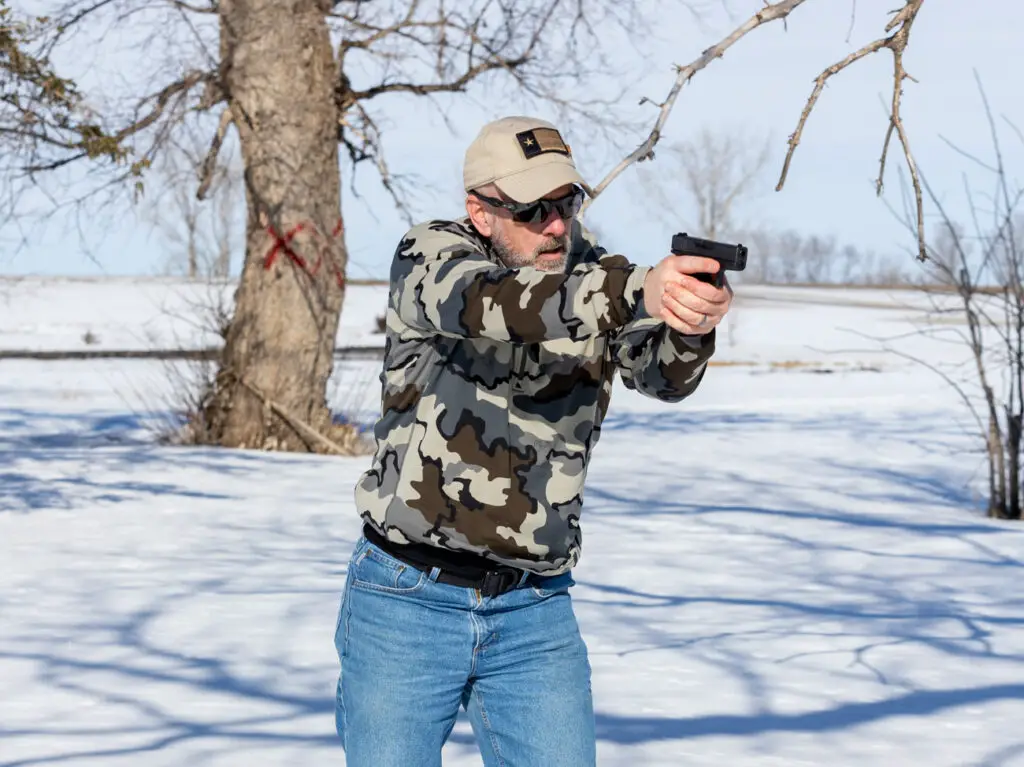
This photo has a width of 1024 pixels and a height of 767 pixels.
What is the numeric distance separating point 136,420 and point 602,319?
50.1 ft

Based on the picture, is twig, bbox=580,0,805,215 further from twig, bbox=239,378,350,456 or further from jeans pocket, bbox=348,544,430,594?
twig, bbox=239,378,350,456

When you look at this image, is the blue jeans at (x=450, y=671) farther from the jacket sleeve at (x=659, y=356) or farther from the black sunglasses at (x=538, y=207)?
the black sunglasses at (x=538, y=207)

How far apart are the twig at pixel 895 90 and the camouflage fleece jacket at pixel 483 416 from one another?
82cm

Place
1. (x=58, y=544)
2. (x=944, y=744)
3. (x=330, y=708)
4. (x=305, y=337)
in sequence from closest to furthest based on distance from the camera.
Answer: (x=944, y=744) < (x=330, y=708) < (x=58, y=544) < (x=305, y=337)

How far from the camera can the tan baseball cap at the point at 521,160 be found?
7.67ft

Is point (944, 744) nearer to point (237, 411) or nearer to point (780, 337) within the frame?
point (237, 411)

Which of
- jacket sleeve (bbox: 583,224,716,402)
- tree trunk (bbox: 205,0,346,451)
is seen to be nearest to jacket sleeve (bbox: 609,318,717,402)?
jacket sleeve (bbox: 583,224,716,402)

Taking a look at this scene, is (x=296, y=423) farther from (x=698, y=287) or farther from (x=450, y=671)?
(x=698, y=287)

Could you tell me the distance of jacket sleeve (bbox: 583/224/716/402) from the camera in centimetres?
229

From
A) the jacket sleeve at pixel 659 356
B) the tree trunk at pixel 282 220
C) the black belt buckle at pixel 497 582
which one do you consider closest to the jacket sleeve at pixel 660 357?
the jacket sleeve at pixel 659 356

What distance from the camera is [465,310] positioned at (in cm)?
218

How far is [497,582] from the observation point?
2.38m

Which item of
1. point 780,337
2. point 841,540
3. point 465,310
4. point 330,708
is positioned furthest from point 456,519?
point 780,337

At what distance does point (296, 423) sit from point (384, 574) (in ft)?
35.2
